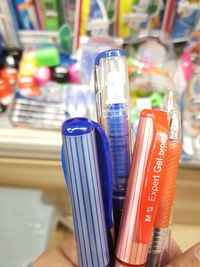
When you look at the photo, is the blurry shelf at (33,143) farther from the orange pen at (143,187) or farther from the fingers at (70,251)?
the orange pen at (143,187)

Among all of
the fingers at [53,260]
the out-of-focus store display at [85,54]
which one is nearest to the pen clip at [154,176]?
the fingers at [53,260]

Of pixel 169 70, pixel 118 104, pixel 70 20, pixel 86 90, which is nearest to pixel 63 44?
pixel 70 20

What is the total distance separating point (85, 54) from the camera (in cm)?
63

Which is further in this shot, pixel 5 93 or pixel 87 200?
pixel 5 93

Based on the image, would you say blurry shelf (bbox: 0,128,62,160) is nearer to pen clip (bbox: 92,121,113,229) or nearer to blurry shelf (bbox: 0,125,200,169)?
blurry shelf (bbox: 0,125,200,169)

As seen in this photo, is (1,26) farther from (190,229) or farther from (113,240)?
(190,229)

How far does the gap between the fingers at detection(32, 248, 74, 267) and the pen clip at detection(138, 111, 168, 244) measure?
6.0 inches

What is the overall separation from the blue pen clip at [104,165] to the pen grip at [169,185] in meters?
0.05

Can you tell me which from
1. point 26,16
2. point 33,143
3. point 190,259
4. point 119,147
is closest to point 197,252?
point 190,259

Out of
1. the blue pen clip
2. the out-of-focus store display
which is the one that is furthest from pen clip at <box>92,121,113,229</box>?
the out-of-focus store display

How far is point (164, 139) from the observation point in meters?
0.21

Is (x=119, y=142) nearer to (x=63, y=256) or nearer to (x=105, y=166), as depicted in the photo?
(x=105, y=166)

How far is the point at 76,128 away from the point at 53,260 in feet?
0.73

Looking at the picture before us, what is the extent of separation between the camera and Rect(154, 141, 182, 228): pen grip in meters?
0.23
